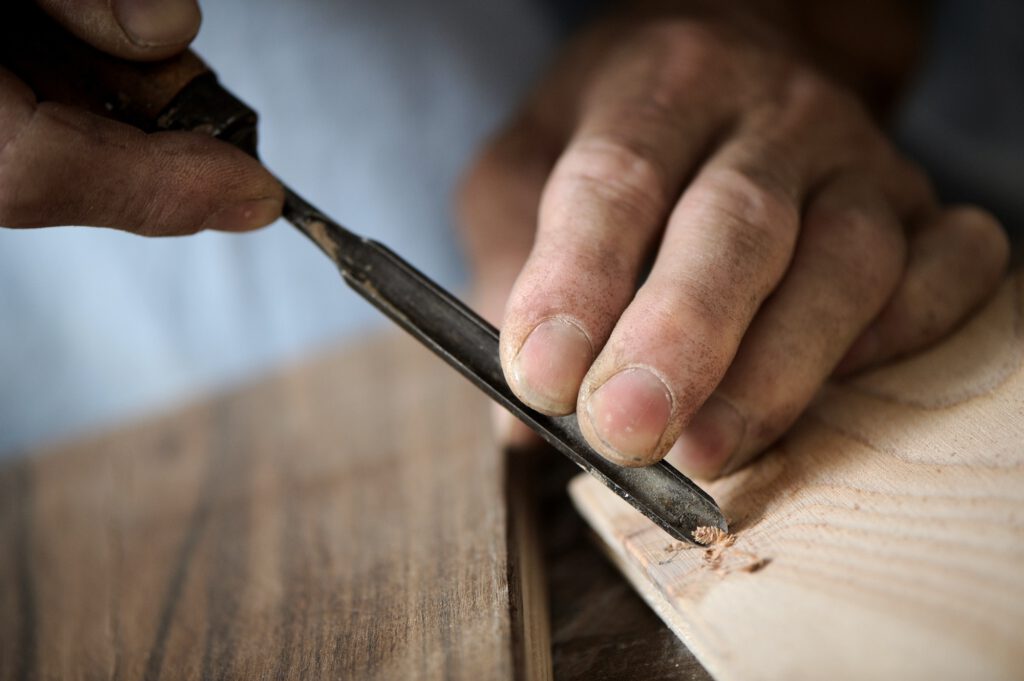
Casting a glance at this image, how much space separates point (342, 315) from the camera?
1461mm

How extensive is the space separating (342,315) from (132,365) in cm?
38

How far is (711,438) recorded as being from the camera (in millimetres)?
592

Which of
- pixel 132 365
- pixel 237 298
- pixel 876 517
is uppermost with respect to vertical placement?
pixel 876 517

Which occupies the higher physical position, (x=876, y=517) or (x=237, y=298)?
(x=876, y=517)

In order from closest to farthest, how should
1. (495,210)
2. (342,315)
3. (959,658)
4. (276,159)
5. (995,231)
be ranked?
(959,658) < (995,231) < (495,210) < (276,159) < (342,315)

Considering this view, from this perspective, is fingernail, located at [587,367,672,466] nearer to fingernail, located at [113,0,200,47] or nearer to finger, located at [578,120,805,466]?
finger, located at [578,120,805,466]

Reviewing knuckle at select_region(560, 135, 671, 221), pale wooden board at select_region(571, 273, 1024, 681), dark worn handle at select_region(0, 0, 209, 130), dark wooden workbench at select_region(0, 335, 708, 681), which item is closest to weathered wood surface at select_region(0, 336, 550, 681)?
dark wooden workbench at select_region(0, 335, 708, 681)

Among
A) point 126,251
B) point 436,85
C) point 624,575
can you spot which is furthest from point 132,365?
point 624,575

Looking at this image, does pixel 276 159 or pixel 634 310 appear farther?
pixel 276 159

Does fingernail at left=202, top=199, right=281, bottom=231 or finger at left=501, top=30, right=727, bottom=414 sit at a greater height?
finger at left=501, top=30, right=727, bottom=414

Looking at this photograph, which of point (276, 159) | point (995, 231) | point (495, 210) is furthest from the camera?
point (276, 159)

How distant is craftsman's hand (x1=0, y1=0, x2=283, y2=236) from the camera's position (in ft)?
1.83

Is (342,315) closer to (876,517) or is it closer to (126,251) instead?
(126,251)

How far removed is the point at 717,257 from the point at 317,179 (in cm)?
89
